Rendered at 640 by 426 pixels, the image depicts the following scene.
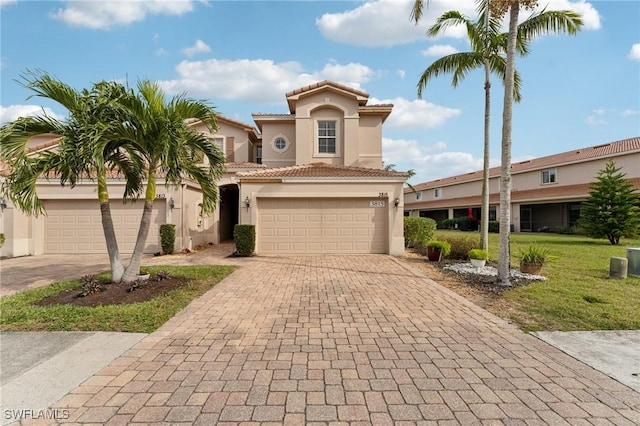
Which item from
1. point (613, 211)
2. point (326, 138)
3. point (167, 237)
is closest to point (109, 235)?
point (167, 237)

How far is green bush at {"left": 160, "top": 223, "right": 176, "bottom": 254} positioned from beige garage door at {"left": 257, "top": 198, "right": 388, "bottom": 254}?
366 centimetres

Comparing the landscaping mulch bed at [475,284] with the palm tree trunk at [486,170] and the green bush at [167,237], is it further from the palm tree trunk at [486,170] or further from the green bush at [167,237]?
the green bush at [167,237]

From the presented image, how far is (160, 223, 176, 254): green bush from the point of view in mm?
13375

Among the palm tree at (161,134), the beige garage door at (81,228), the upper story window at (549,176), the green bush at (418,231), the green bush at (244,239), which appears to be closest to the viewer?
the palm tree at (161,134)

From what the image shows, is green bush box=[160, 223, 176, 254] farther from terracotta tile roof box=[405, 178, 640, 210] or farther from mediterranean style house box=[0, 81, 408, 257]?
terracotta tile roof box=[405, 178, 640, 210]

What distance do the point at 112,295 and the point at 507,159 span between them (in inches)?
369

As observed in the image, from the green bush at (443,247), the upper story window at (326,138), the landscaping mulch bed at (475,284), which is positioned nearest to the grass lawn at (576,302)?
the landscaping mulch bed at (475,284)

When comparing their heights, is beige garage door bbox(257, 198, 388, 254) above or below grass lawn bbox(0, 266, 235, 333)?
above

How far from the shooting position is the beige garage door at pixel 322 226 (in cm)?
1344

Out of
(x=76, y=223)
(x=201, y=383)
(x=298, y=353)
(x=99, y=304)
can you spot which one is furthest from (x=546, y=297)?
(x=76, y=223)

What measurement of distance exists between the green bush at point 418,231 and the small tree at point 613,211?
9.47 meters

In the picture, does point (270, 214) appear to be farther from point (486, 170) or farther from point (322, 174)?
point (486, 170)

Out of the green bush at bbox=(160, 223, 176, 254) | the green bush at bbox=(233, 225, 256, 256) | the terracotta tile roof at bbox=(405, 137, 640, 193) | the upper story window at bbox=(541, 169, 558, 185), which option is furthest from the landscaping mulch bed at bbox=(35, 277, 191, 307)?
the upper story window at bbox=(541, 169, 558, 185)

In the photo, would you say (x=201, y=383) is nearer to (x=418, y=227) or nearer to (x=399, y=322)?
(x=399, y=322)
